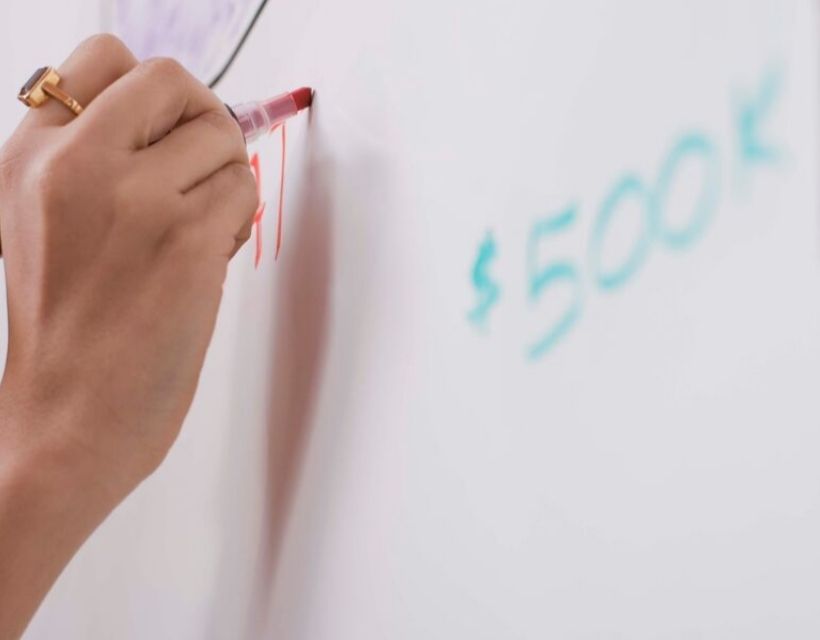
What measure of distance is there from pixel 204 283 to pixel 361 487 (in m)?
0.10

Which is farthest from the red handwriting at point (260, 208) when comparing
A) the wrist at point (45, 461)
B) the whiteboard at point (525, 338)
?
the wrist at point (45, 461)

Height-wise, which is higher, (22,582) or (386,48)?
(386,48)

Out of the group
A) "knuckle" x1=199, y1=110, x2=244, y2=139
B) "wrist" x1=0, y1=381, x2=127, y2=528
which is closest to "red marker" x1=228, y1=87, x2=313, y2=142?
"knuckle" x1=199, y1=110, x2=244, y2=139

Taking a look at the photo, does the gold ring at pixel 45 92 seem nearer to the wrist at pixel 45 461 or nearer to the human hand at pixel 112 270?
the human hand at pixel 112 270

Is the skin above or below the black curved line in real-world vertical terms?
below

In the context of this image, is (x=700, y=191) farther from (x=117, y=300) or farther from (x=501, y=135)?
(x=117, y=300)

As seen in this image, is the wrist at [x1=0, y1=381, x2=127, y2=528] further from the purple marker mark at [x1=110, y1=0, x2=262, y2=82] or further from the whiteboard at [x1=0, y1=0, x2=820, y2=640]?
the purple marker mark at [x1=110, y1=0, x2=262, y2=82]

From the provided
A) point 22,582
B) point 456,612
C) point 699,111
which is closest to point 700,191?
point 699,111

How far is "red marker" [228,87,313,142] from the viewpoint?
0.40m

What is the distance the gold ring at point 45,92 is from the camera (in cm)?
39

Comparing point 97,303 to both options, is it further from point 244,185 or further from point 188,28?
point 188,28

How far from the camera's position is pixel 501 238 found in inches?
12.0

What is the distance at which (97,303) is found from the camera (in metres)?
0.37

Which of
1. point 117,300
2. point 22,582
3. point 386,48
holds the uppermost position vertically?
point 386,48
